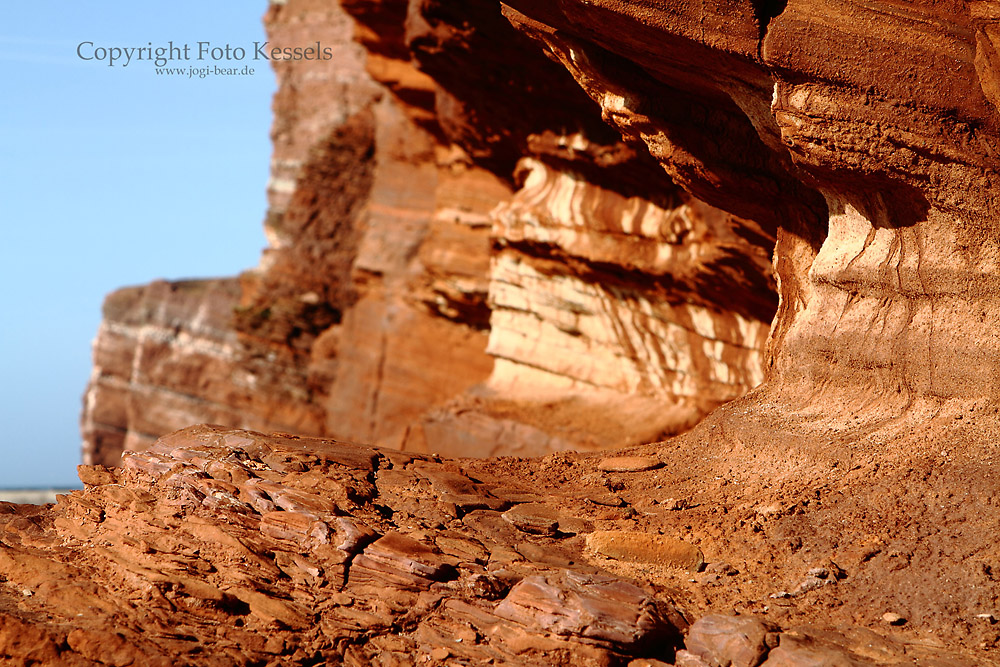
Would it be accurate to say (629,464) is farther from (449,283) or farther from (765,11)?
(449,283)

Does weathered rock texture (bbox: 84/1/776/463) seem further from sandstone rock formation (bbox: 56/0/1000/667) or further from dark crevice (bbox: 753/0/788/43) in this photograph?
dark crevice (bbox: 753/0/788/43)

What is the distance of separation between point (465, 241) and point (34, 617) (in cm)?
912

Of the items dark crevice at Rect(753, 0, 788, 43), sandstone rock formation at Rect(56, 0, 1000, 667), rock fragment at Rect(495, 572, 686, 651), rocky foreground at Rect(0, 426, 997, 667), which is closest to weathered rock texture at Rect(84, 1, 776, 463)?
sandstone rock formation at Rect(56, 0, 1000, 667)

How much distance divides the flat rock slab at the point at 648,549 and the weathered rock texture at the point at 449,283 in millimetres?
2823

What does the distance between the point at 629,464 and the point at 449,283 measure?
7.62 meters

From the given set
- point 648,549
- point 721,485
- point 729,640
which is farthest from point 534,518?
point 729,640

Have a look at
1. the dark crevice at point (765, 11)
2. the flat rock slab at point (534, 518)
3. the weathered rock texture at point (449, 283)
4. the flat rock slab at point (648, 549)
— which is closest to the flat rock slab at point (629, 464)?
the flat rock slab at point (534, 518)

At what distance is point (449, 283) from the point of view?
12.6m

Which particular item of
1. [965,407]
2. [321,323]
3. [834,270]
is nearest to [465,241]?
[321,323]

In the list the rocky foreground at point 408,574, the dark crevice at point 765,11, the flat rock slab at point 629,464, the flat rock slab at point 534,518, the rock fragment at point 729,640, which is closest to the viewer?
the rock fragment at point 729,640

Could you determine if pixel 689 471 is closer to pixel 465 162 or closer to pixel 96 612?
pixel 96 612

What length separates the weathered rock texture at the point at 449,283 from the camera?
31.2ft

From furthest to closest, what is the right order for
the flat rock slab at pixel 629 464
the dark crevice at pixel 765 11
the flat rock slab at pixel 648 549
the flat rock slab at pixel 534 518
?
1. the flat rock slab at pixel 629 464
2. the dark crevice at pixel 765 11
3. the flat rock slab at pixel 534 518
4. the flat rock slab at pixel 648 549

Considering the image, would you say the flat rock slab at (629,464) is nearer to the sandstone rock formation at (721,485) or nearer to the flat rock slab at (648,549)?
the sandstone rock formation at (721,485)
